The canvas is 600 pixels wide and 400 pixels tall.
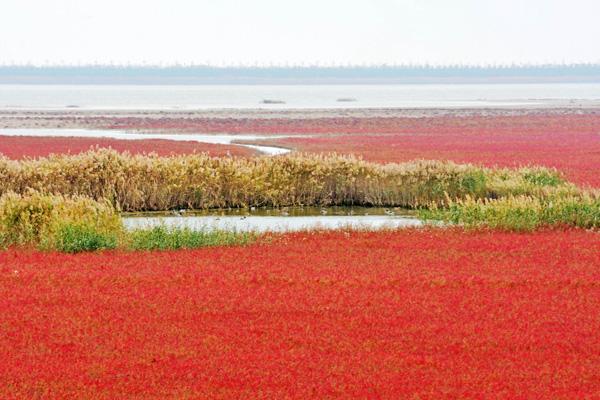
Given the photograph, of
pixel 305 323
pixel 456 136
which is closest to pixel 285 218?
pixel 305 323

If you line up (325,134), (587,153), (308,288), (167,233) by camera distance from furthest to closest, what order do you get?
(325,134)
(587,153)
(167,233)
(308,288)

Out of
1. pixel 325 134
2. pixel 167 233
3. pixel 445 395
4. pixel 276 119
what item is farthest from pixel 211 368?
pixel 276 119

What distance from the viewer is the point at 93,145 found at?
6362 centimetres

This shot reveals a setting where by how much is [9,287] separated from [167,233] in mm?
6298

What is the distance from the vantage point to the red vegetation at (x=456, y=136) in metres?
55.4

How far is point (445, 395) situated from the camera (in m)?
12.5

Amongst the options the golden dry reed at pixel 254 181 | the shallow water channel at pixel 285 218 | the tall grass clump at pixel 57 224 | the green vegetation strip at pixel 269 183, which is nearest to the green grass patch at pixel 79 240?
the tall grass clump at pixel 57 224

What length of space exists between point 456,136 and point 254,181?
4283 centimetres

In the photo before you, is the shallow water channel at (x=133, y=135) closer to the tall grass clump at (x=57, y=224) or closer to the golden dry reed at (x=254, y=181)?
the golden dry reed at (x=254, y=181)

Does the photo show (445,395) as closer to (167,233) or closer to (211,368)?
(211,368)

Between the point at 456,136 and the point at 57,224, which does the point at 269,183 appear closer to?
the point at 57,224

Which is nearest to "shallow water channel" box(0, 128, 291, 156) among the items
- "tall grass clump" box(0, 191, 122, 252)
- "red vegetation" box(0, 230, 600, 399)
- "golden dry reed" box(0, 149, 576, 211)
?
"golden dry reed" box(0, 149, 576, 211)

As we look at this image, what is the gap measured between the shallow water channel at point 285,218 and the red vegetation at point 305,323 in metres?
6.31

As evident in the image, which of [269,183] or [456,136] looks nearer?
[269,183]
